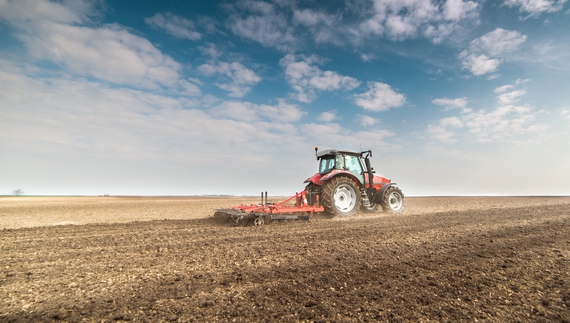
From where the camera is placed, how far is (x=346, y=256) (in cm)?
418

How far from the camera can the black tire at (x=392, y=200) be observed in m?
10.6

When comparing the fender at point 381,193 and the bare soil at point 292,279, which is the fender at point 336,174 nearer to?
the fender at point 381,193

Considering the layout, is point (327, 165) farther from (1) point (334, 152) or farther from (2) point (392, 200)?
(2) point (392, 200)

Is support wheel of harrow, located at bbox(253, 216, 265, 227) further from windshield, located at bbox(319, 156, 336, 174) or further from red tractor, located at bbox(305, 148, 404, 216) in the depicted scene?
windshield, located at bbox(319, 156, 336, 174)

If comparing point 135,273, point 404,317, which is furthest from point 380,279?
point 135,273

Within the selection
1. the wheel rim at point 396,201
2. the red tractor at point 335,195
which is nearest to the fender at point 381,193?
the red tractor at point 335,195

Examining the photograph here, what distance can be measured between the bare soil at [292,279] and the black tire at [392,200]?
15.8ft

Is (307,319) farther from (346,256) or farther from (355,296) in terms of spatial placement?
(346,256)

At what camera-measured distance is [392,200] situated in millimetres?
11266

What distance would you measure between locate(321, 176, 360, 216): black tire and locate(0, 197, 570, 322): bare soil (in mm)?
3334

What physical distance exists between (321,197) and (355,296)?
679cm

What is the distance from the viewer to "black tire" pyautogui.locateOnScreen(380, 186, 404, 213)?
10586 mm

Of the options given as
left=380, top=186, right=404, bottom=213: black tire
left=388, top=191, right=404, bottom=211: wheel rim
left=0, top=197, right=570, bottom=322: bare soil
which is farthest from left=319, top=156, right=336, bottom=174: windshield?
left=0, top=197, right=570, bottom=322: bare soil

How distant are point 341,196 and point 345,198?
7.6 inches
